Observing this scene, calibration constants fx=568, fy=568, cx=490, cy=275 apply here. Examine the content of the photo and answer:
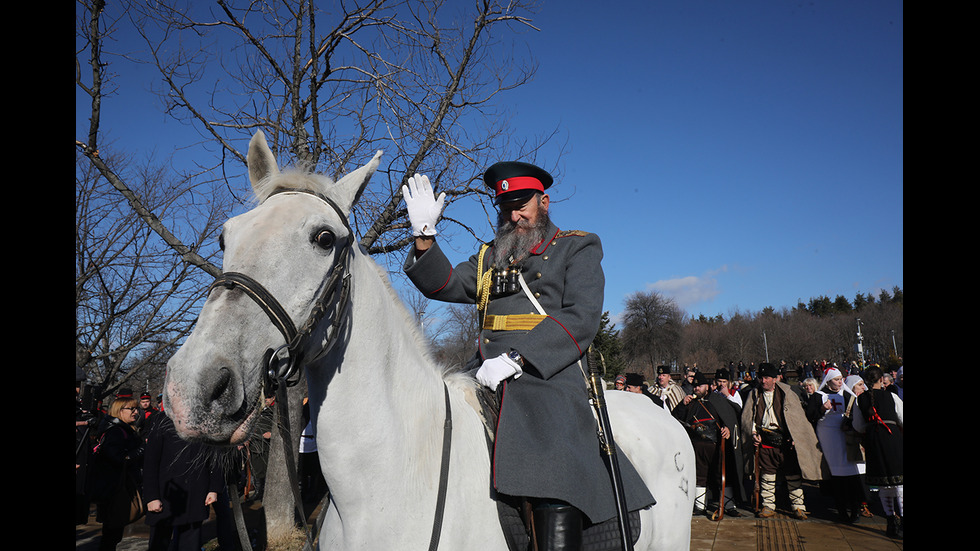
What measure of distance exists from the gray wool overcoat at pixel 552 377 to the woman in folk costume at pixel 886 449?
7862 mm

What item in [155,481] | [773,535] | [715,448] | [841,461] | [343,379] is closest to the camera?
[343,379]

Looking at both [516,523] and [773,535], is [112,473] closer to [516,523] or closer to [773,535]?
[516,523]

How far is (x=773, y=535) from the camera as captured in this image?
9.45 metres

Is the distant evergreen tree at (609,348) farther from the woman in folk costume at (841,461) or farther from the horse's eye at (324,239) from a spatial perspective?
the horse's eye at (324,239)

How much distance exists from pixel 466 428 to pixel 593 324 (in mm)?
884

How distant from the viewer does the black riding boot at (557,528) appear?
2688 mm

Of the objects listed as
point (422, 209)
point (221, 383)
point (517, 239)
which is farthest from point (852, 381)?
point (221, 383)

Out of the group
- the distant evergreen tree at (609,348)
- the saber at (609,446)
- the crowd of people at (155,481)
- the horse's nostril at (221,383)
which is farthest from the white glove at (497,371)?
the distant evergreen tree at (609,348)

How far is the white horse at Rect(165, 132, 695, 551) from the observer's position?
6.31 feet

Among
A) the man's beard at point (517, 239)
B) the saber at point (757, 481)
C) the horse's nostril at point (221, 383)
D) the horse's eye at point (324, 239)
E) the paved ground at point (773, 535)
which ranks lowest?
the paved ground at point (773, 535)

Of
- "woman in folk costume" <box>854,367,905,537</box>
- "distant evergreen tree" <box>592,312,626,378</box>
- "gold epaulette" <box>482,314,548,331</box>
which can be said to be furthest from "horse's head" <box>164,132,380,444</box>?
"distant evergreen tree" <box>592,312,626,378</box>

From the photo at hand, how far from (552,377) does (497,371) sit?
1.22 ft
